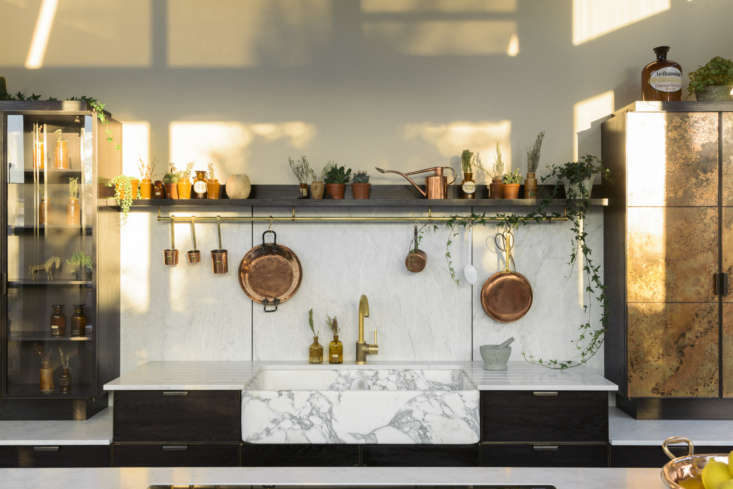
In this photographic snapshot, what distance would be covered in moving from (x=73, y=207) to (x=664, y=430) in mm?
3142

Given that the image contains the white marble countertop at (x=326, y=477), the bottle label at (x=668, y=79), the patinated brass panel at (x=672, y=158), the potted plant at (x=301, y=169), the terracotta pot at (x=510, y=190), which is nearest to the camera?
the white marble countertop at (x=326, y=477)

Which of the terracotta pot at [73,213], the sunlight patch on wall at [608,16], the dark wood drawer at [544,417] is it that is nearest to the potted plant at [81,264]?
the terracotta pot at [73,213]

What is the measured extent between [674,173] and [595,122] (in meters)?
0.56

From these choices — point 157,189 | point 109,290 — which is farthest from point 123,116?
point 109,290

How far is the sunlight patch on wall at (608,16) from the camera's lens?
332cm

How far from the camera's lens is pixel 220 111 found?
334 centimetres

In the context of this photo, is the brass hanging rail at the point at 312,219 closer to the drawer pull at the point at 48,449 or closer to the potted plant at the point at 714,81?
the potted plant at the point at 714,81

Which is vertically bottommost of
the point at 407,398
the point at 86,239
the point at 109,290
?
the point at 407,398

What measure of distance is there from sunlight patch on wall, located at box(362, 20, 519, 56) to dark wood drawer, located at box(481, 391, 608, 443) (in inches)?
75.1

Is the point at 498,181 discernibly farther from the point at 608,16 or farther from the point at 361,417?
the point at 361,417

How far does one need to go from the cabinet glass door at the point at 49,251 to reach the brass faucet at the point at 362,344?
138 centimetres

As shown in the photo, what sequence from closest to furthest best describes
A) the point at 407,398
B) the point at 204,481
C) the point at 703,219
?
the point at 204,481, the point at 407,398, the point at 703,219

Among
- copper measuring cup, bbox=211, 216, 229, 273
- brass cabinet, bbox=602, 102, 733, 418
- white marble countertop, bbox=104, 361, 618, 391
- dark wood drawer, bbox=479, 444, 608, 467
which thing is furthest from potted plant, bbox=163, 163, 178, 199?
brass cabinet, bbox=602, 102, 733, 418

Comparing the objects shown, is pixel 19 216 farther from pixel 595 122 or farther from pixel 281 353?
pixel 595 122
